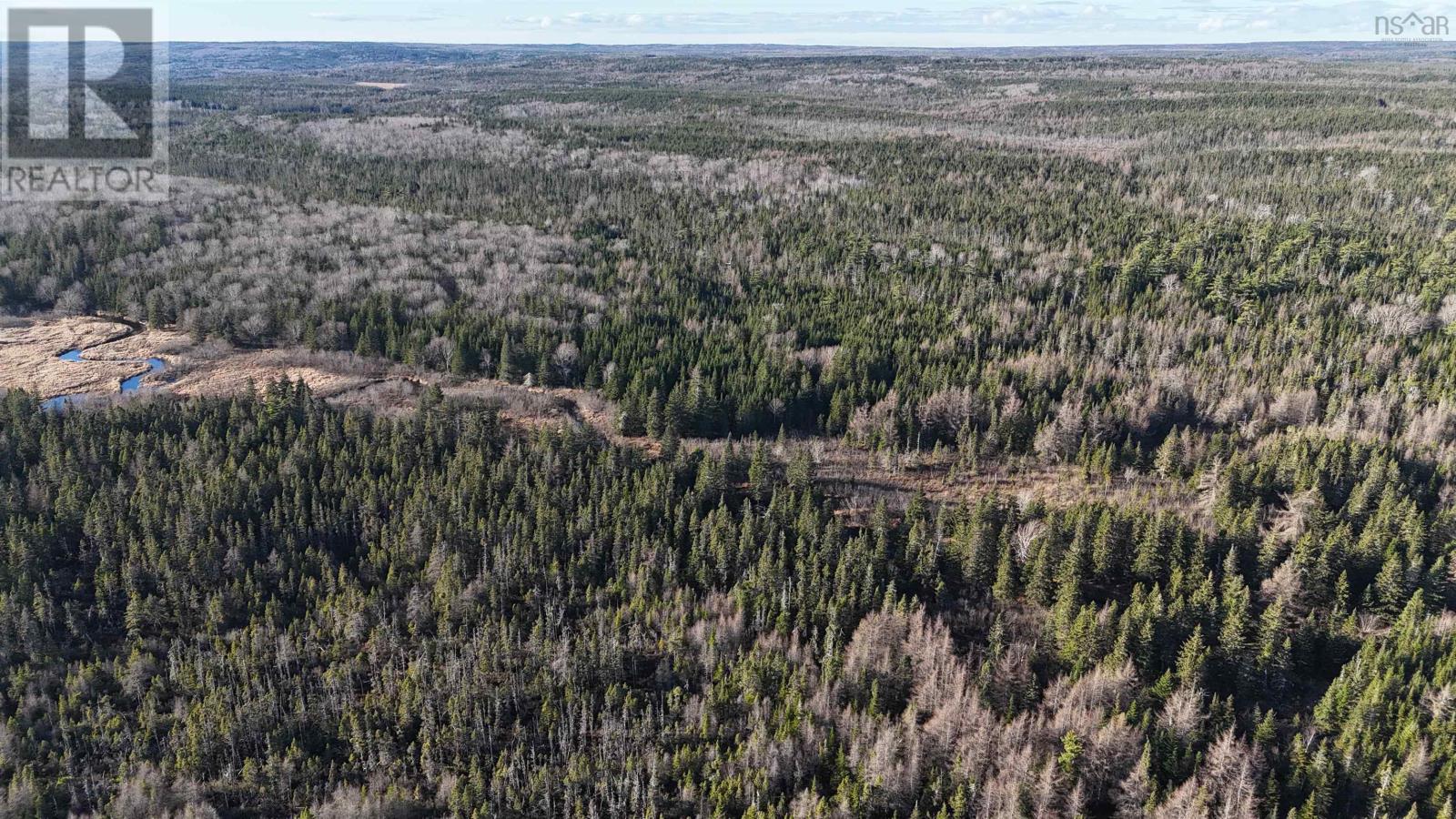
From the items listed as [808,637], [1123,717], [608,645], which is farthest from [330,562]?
[1123,717]

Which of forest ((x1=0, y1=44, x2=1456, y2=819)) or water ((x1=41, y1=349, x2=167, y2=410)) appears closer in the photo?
forest ((x1=0, y1=44, x2=1456, y2=819))

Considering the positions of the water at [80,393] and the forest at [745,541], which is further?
the water at [80,393]

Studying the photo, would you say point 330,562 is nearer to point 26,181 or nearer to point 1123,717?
point 1123,717

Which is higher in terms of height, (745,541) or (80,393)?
(80,393)

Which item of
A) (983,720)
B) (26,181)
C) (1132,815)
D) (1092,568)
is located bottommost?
(1132,815)
